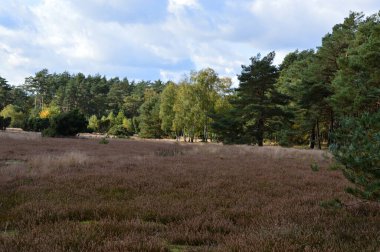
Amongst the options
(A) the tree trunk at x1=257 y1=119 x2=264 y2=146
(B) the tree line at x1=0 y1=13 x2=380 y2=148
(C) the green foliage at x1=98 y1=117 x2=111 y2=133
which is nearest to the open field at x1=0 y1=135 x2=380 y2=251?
(B) the tree line at x1=0 y1=13 x2=380 y2=148

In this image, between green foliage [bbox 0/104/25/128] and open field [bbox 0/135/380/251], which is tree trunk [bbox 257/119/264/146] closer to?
open field [bbox 0/135/380/251]

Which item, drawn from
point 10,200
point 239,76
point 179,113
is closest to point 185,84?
point 179,113

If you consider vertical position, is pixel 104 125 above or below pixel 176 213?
above

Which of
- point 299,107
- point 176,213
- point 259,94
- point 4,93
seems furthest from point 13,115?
point 176,213

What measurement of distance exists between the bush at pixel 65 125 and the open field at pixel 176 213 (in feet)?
100

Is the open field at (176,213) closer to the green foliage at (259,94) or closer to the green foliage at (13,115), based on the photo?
the green foliage at (259,94)

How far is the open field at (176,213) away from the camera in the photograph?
4766mm

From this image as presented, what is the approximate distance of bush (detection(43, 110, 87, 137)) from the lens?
40.7m

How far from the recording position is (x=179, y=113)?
5997 cm

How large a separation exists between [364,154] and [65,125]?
40.3 meters

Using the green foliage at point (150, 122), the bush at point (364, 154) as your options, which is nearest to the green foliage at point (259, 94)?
the bush at point (364, 154)

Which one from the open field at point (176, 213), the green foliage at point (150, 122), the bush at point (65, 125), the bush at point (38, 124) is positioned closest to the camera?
the open field at point (176, 213)

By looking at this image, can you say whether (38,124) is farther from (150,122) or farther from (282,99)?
(282,99)

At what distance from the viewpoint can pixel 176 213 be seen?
6660mm
